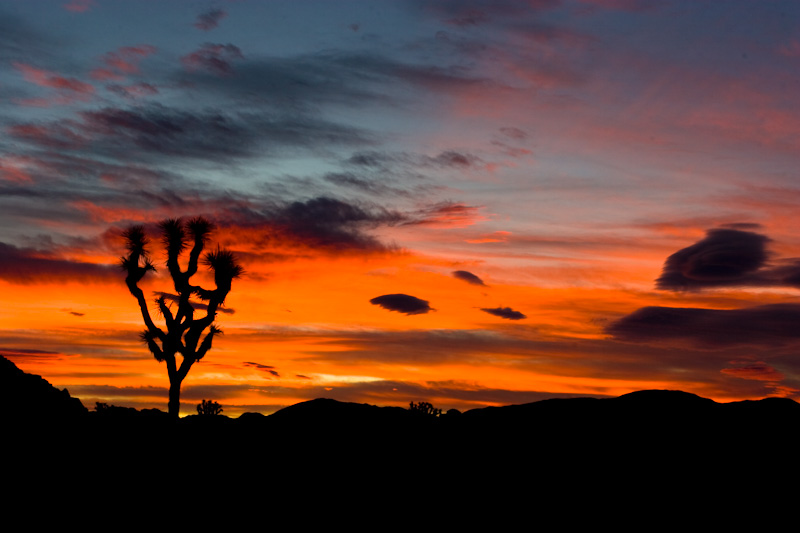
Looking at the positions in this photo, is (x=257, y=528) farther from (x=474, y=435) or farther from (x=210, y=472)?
(x=474, y=435)

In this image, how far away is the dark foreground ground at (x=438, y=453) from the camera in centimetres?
1544

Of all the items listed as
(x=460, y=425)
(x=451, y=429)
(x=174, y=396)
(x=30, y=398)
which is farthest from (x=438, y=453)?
(x=174, y=396)

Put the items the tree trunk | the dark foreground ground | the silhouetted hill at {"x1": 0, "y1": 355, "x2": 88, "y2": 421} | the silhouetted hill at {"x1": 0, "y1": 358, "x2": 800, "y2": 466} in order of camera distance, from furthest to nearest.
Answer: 1. the tree trunk
2. the silhouetted hill at {"x1": 0, "y1": 355, "x2": 88, "y2": 421}
3. the silhouetted hill at {"x1": 0, "y1": 358, "x2": 800, "y2": 466}
4. the dark foreground ground

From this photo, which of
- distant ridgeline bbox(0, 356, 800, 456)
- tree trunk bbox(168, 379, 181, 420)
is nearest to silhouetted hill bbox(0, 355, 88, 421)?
distant ridgeline bbox(0, 356, 800, 456)

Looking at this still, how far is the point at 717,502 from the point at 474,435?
5071mm

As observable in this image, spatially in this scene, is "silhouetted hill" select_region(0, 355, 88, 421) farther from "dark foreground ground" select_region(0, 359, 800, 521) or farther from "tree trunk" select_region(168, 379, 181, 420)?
"tree trunk" select_region(168, 379, 181, 420)

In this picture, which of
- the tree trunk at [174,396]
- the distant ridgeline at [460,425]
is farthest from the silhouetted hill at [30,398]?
the tree trunk at [174,396]

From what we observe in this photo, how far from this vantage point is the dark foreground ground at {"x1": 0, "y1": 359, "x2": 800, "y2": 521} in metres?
15.4

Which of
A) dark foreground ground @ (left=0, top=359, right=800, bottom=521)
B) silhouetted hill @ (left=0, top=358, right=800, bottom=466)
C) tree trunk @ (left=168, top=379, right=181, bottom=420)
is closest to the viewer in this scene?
dark foreground ground @ (left=0, top=359, right=800, bottom=521)

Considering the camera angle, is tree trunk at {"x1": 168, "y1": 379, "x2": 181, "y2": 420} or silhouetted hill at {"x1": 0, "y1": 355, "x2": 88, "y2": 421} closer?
silhouetted hill at {"x1": 0, "y1": 355, "x2": 88, "y2": 421}

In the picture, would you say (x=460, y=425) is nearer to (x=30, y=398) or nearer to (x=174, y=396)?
(x=30, y=398)

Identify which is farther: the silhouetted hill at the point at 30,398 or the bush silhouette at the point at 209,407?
the bush silhouette at the point at 209,407

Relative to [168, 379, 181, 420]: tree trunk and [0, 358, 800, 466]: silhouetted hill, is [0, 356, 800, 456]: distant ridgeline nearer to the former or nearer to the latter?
[0, 358, 800, 466]: silhouetted hill

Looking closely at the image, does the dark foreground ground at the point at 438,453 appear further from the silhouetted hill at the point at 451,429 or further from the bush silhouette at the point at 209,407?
the bush silhouette at the point at 209,407
